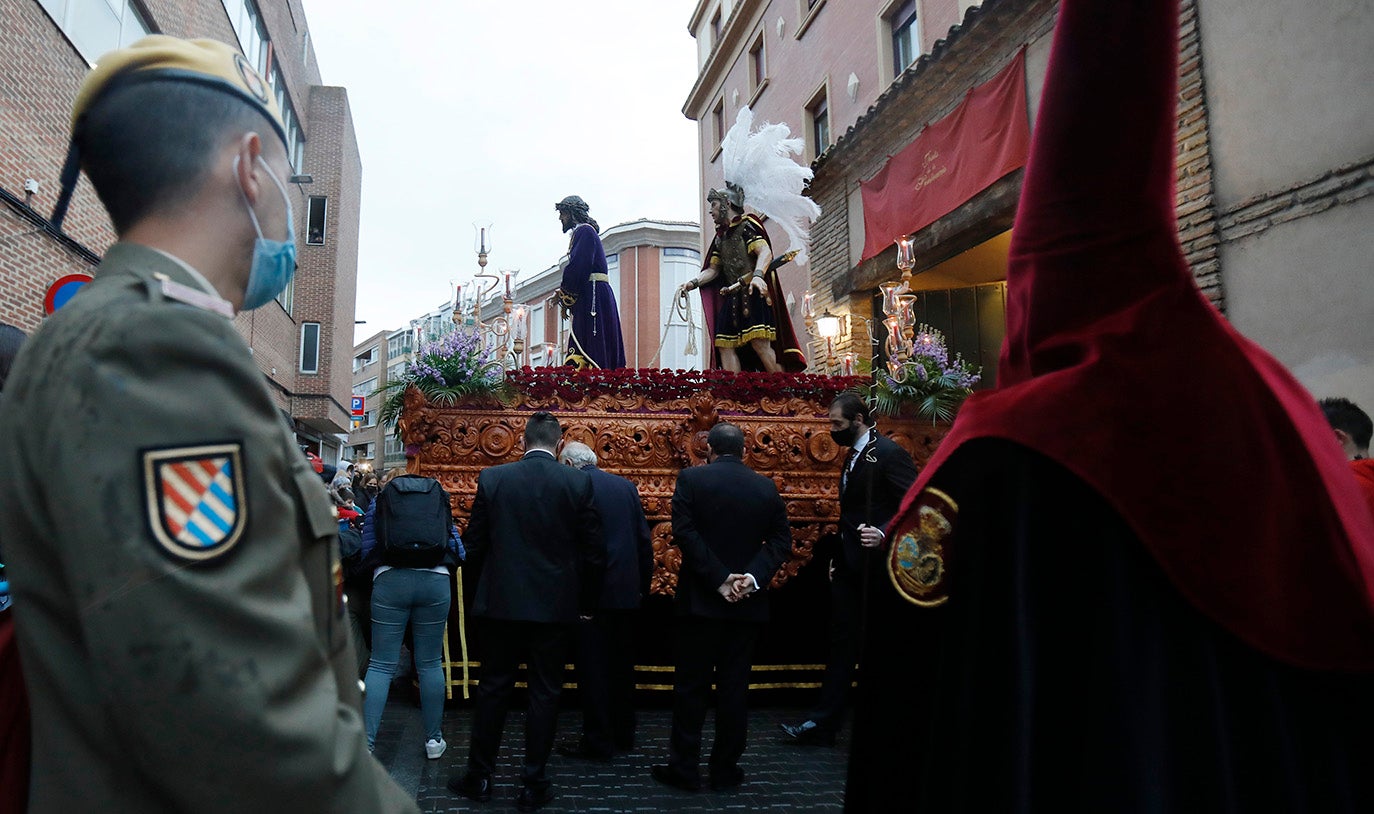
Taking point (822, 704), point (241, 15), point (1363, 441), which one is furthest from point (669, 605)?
point (241, 15)

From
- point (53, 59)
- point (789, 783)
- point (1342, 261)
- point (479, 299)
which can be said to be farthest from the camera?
point (53, 59)

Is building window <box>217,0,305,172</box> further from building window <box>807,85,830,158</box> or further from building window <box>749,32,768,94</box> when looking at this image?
building window <box>749,32,768,94</box>

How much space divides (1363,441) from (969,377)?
153 inches

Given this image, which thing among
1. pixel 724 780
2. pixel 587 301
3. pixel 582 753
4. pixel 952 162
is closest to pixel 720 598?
pixel 724 780

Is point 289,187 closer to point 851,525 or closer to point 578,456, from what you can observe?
point 578,456

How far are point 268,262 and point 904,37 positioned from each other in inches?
615

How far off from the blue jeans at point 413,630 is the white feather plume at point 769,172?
238 inches

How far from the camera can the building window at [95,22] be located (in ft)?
34.1

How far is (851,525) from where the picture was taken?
554cm

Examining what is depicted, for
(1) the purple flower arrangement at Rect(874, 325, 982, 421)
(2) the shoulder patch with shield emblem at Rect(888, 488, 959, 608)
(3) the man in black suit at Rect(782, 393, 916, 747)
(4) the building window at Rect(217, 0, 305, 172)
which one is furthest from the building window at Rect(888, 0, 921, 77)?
(2) the shoulder patch with shield emblem at Rect(888, 488, 959, 608)

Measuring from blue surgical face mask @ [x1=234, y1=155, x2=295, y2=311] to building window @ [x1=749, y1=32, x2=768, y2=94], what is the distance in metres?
21.2

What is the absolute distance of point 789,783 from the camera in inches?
190

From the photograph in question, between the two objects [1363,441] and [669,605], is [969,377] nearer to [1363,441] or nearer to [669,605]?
[669,605]

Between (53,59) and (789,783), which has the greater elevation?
(53,59)
